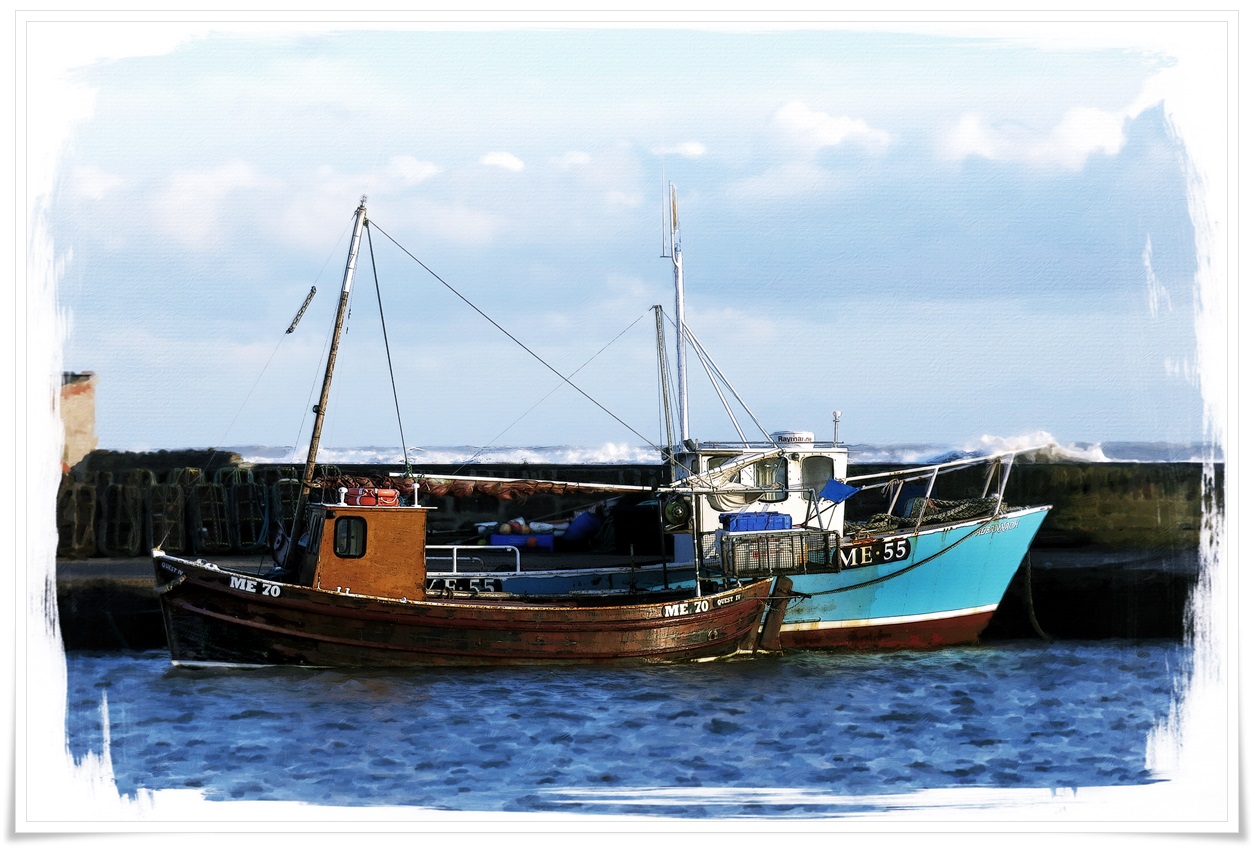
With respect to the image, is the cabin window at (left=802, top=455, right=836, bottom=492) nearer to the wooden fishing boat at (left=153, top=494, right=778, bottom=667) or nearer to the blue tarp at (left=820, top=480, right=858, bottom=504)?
the blue tarp at (left=820, top=480, right=858, bottom=504)

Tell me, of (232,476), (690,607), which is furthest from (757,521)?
(232,476)

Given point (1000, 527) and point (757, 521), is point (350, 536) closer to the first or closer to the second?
point (757, 521)

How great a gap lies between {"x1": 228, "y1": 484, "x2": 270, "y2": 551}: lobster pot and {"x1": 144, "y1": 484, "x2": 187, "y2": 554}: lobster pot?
1193 mm

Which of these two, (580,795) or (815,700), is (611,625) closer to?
(815,700)

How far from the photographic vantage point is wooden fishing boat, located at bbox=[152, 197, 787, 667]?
67.6ft

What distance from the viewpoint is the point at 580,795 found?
1456 centimetres

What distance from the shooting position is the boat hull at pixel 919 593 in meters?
23.8

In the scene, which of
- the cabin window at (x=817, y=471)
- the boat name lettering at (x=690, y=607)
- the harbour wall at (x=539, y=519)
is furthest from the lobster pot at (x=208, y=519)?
the cabin window at (x=817, y=471)

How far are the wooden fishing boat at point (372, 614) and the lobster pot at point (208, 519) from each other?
9276mm

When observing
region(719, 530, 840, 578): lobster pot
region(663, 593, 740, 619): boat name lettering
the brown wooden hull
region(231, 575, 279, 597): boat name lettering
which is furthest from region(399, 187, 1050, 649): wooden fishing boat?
region(231, 575, 279, 597): boat name lettering

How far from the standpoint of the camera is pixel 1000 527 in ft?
81.8

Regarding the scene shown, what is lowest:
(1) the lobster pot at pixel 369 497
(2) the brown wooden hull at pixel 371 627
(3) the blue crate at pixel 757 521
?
(2) the brown wooden hull at pixel 371 627

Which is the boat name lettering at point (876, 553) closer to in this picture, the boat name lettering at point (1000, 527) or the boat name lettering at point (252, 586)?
the boat name lettering at point (1000, 527)

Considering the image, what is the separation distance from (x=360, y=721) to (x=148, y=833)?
17.0 feet
